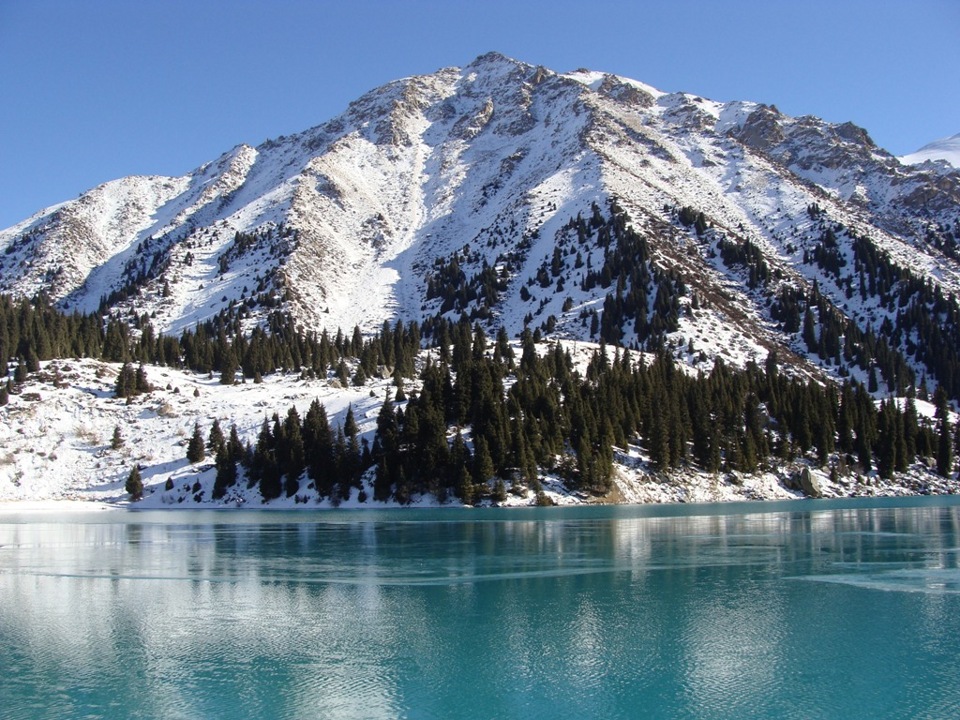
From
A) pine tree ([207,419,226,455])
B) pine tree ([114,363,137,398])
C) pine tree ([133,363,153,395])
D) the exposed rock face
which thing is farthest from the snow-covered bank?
pine tree ([207,419,226,455])

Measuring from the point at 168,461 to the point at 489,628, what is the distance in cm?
11465

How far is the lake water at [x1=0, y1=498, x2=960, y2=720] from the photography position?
25.0m

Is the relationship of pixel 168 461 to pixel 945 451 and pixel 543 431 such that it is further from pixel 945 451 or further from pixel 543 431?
pixel 945 451

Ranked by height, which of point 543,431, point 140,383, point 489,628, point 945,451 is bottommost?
point 489,628

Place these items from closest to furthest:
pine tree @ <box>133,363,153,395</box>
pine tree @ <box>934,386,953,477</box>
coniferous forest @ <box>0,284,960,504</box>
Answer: coniferous forest @ <box>0,284,960,504</box>, pine tree @ <box>934,386,953,477</box>, pine tree @ <box>133,363,153,395</box>

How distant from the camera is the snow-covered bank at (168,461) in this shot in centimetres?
12112

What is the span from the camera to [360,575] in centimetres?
4812

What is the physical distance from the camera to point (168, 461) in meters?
135

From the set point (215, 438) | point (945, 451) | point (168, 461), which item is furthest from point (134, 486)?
point (945, 451)

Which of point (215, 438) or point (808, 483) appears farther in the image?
point (215, 438)

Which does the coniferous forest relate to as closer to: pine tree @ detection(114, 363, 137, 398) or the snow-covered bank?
pine tree @ detection(114, 363, 137, 398)

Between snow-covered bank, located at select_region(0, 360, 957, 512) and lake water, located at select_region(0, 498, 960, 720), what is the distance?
55.5 meters

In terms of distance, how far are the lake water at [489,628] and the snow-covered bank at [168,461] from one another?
182 feet

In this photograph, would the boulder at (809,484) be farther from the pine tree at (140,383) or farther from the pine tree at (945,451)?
the pine tree at (140,383)
